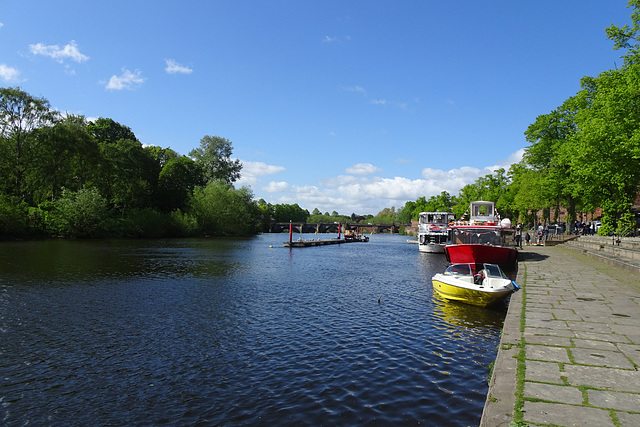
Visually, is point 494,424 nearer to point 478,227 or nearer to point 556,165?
point 478,227

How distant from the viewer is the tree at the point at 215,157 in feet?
298

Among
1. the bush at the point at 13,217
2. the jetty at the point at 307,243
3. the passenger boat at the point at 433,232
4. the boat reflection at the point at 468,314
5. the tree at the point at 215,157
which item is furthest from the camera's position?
the tree at the point at 215,157

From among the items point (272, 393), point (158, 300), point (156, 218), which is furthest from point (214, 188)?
point (272, 393)

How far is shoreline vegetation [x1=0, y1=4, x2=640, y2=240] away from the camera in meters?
28.2

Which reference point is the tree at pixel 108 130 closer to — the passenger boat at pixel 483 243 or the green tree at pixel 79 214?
the green tree at pixel 79 214

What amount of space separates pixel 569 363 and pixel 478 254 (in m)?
20.7

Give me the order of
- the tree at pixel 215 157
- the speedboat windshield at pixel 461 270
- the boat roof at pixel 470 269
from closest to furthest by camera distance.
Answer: the boat roof at pixel 470 269 → the speedboat windshield at pixel 461 270 → the tree at pixel 215 157

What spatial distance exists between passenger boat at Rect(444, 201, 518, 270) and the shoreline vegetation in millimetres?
7459

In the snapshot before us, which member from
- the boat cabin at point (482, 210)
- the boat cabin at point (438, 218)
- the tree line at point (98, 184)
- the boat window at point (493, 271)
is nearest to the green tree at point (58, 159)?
the tree line at point (98, 184)

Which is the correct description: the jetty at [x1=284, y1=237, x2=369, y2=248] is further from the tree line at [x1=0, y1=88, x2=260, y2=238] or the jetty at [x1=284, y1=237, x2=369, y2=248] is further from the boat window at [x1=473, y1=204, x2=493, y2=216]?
the boat window at [x1=473, y1=204, x2=493, y2=216]

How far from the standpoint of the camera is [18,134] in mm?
51750

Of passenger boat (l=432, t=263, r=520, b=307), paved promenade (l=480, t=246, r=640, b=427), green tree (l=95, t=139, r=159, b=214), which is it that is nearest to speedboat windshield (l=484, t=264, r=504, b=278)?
passenger boat (l=432, t=263, r=520, b=307)

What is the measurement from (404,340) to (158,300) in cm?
1081

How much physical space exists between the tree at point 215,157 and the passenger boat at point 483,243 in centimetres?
6498
